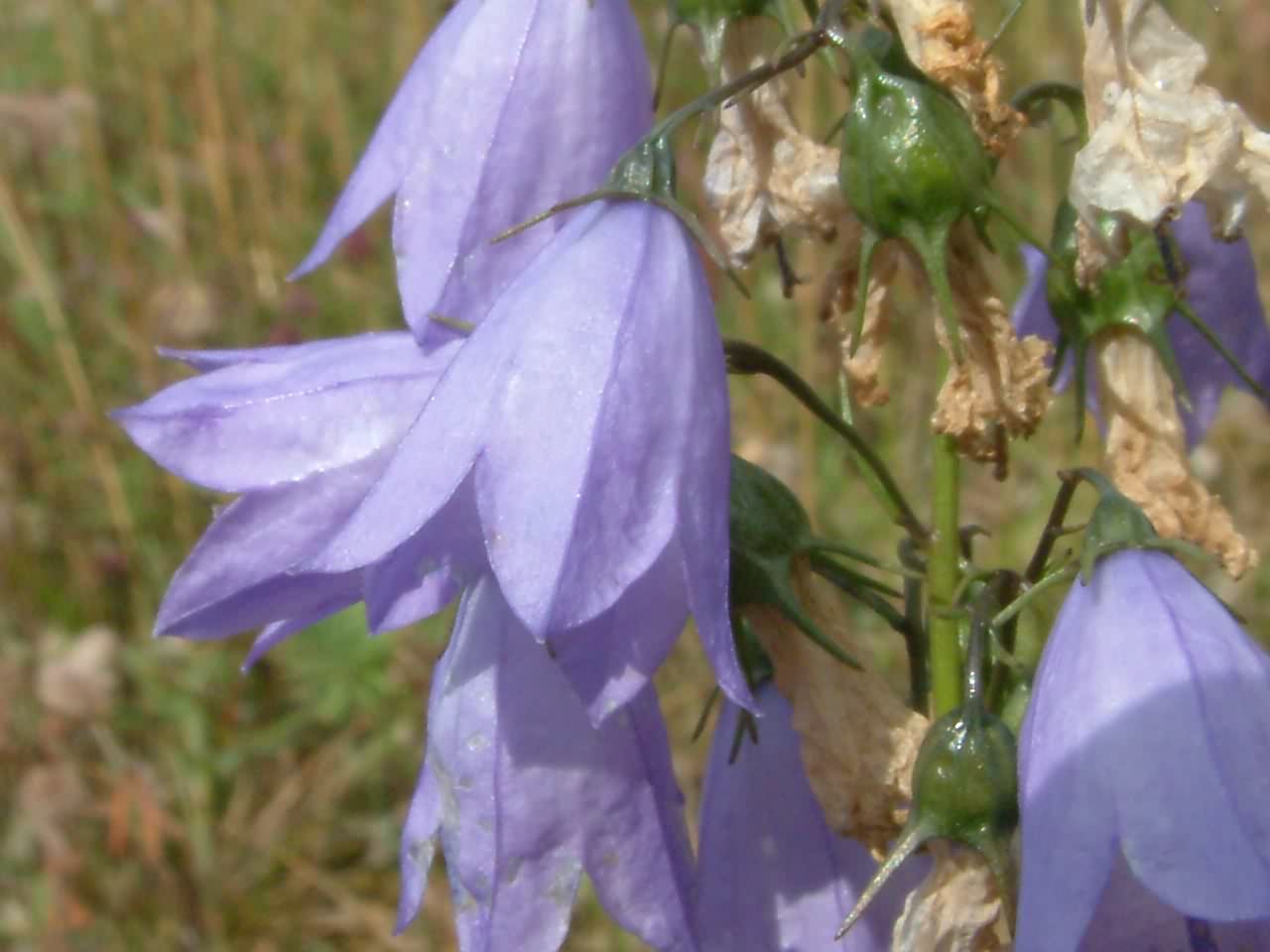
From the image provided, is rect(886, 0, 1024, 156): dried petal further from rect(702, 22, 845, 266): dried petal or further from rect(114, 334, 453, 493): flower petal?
rect(114, 334, 453, 493): flower petal

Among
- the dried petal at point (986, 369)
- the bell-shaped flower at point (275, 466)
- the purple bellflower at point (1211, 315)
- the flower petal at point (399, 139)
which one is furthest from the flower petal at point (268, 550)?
the purple bellflower at point (1211, 315)

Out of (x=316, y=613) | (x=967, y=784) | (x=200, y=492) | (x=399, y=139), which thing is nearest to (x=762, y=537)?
(x=967, y=784)

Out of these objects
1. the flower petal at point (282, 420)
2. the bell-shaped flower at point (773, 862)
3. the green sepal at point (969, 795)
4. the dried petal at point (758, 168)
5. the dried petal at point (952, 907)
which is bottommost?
the bell-shaped flower at point (773, 862)

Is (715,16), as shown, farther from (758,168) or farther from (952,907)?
(952,907)

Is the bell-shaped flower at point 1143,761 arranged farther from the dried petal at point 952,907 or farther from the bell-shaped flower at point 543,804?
the bell-shaped flower at point 543,804

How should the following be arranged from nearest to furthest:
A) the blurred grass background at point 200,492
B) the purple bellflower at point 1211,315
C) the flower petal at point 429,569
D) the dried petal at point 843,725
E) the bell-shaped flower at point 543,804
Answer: the flower petal at point 429,569 < the bell-shaped flower at point 543,804 < the dried petal at point 843,725 < the purple bellflower at point 1211,315 < the blurred grass background at point 200,492

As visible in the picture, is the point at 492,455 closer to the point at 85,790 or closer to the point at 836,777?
the point at 836,777

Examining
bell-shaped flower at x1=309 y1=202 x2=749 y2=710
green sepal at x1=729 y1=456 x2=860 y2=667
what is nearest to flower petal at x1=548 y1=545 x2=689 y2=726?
bell-shaped flower at x1=309 y1=202 x2=749 y2=710

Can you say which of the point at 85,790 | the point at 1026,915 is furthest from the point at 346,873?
the point at 1026,915
